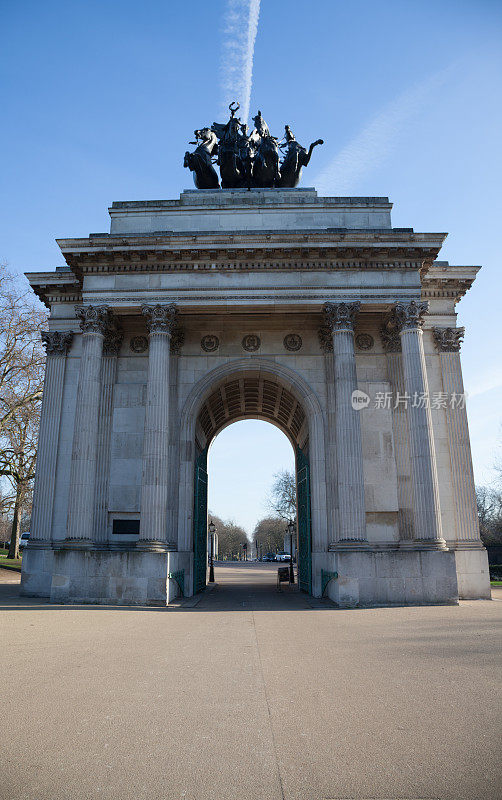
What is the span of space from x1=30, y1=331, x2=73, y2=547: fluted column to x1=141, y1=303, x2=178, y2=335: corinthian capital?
5.14 metres

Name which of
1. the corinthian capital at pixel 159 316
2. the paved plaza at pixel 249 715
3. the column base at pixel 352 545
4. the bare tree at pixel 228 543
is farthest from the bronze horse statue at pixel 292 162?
the bare tree at pixel 228 543

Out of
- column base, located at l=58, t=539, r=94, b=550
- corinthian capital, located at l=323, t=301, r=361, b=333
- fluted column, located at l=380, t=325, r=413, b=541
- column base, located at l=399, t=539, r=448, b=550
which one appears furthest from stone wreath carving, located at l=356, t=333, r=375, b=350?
column base, located at l=58, t=539, r=94, b=550

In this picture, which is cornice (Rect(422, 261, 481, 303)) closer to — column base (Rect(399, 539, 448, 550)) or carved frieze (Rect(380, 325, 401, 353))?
carved frieze (Rect(380, 325, 401, 353))

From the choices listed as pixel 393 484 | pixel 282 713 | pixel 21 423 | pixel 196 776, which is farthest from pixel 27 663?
pixel 21 423

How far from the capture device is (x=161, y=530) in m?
20.9

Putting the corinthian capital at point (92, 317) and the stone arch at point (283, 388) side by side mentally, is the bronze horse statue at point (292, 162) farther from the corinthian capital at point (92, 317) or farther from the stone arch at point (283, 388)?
the corinthian capital at point (92, 317)

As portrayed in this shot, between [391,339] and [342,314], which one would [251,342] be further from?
[391,339]

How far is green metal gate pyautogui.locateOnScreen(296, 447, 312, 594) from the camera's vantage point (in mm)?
25219

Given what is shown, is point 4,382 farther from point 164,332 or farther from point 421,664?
point 421,664

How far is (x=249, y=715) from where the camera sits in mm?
6430

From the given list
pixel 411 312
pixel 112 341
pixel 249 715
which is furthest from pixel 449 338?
pixel 249 715

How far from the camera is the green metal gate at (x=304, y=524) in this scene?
25.2 m

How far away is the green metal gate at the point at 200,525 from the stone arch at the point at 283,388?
1.31 metres

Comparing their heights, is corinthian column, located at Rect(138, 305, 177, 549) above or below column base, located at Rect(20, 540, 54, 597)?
above
